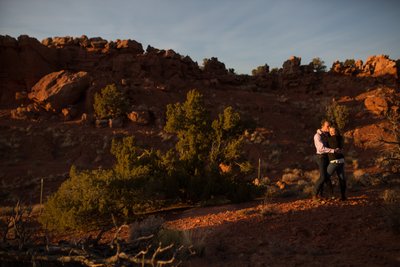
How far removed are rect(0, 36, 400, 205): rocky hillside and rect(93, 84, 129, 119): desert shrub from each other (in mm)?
773

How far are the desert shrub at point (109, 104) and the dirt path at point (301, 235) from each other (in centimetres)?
1872

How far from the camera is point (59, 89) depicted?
27359 mm

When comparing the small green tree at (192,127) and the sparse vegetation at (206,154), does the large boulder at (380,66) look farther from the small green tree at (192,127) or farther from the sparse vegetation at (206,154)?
the small green tree at (192,127)

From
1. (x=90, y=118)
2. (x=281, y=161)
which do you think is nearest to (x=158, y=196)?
(x=281, y=161)

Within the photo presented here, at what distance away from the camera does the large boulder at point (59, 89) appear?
27125 millimetres

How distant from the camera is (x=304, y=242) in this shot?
6.18 metres

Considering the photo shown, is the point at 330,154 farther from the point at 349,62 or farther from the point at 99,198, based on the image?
the point at 349,62

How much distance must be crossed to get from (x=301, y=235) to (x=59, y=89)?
2526cm

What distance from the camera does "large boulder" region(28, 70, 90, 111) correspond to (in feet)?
89.0

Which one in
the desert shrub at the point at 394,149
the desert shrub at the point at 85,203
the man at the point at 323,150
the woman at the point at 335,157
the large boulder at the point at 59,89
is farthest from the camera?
the large boulder at the point at 59,89

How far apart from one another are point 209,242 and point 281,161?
16224mm

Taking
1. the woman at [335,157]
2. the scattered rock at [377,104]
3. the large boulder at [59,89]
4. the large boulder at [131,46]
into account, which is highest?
the large boulder at [131,46]

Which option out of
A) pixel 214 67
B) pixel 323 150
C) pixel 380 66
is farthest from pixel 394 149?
pixel 380 66

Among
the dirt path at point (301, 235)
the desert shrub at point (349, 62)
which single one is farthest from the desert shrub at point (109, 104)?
the desert shrub at point (349, 62)
